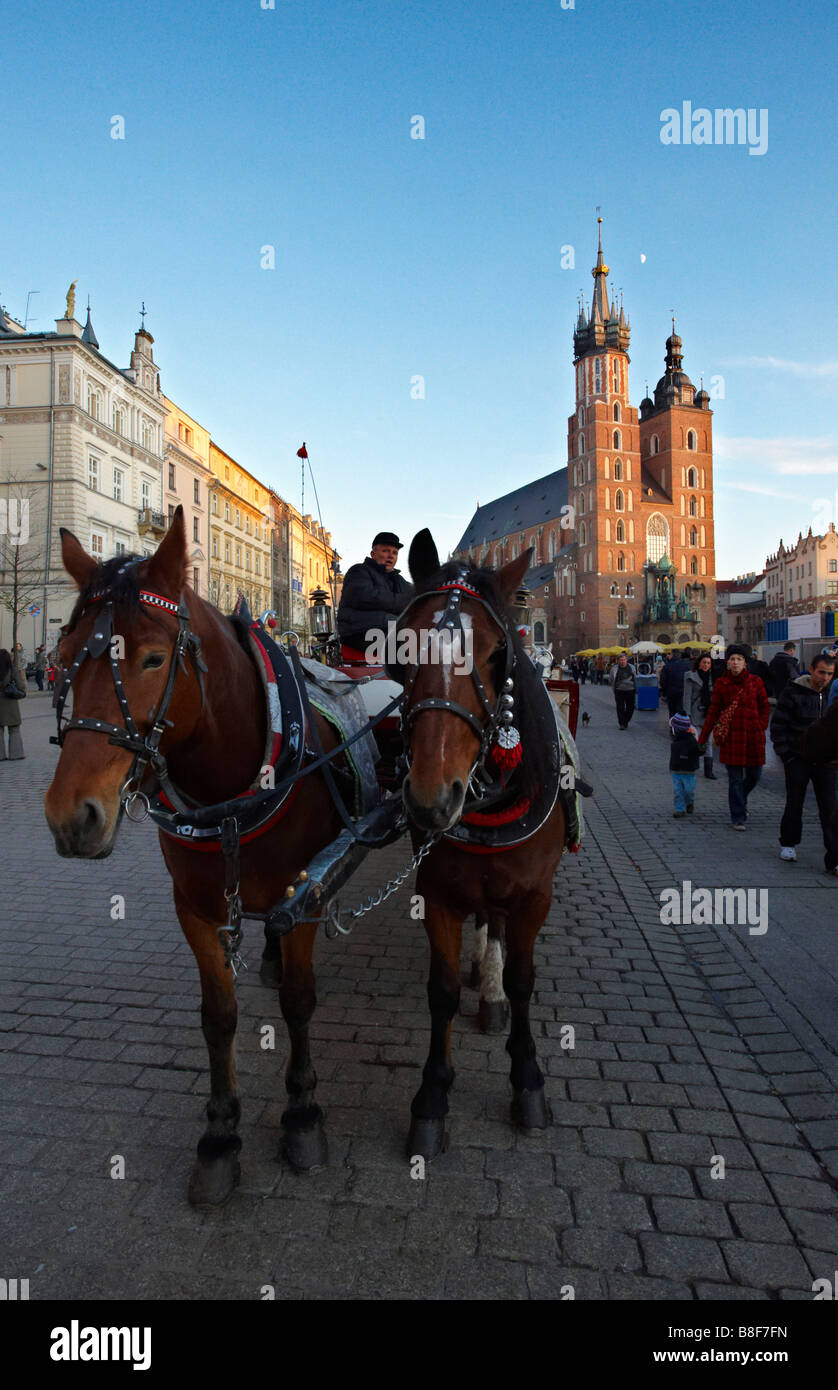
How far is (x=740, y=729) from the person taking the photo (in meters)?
8.27

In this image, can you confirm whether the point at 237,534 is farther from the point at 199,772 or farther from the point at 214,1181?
the point at 214,1181

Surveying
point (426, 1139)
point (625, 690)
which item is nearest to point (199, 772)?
point (426, 1139)

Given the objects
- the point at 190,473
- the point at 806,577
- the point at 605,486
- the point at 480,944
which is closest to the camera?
the point at 480,944

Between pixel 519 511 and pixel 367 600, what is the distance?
101 metres

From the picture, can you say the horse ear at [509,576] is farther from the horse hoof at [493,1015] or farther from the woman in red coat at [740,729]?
the woman in red coat at [740,729]

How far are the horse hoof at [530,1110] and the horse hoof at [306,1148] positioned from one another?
74 centimetres

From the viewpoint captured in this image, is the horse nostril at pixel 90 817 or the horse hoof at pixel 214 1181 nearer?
the horse nostril at pixel 90 817

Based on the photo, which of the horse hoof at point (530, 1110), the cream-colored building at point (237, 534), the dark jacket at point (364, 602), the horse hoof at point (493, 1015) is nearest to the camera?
the horse hoof at point (530, 1110)

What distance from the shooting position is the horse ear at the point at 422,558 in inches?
108

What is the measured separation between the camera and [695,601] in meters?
80.9

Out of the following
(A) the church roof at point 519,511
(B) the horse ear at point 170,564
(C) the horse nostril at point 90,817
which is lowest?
(C) the horse nostril at point 90,817

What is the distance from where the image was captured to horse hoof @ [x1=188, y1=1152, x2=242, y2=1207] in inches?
98.1

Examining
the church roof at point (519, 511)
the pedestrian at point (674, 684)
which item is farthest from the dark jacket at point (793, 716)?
the church roof at point (519, 511)

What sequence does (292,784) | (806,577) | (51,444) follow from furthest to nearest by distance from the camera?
(806,577) < (51,444) < (292,784)
